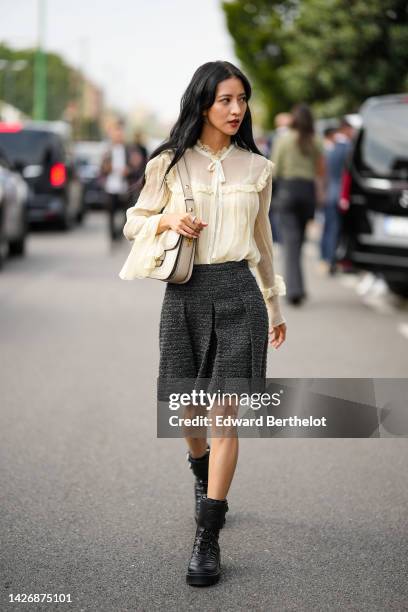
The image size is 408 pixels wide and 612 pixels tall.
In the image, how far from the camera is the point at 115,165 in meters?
16.1

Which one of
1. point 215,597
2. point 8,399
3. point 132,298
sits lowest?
point 132,298

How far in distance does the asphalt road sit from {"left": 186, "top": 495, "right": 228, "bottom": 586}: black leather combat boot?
0.05 m

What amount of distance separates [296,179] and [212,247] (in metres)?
6.98

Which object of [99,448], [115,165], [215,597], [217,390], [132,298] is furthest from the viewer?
[115,165]

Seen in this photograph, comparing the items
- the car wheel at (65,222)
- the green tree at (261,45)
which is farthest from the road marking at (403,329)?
the green tree at (261,45)

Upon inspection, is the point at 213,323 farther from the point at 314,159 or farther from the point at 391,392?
the point at 314,159

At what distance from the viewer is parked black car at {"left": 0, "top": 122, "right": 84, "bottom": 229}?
1977cm

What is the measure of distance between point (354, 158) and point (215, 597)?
729cm

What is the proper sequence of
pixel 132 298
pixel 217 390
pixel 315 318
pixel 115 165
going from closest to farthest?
pixel 217 390, pixel 315 318, pixel 132 298, pixel 115 165

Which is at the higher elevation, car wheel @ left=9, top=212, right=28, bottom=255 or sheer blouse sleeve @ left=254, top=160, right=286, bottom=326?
sheer blouse sleeve @ left=254, top=160, right=286, bottom=326

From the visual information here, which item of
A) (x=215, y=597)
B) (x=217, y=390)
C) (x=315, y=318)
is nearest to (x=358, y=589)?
(x=215, y=597)

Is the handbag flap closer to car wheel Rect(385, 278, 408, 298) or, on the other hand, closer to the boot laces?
the boot laces

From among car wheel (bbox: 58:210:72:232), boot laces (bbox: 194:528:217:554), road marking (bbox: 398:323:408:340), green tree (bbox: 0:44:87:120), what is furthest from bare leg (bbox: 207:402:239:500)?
green tree (bbox: 0:44:87:120)

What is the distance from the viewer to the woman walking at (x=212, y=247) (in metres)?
3.87
